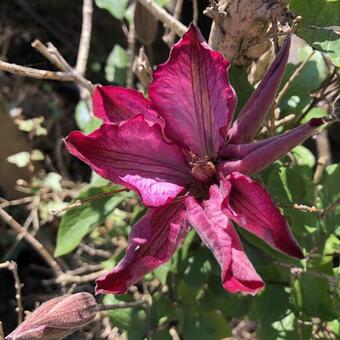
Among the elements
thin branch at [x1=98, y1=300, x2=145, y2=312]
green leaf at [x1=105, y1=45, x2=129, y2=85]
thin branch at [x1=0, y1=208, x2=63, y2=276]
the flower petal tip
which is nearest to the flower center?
the flower petal tip

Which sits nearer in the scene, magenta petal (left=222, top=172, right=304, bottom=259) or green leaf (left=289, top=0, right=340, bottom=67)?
magenta petal (left=222, top=172, right=304, bottom=259)

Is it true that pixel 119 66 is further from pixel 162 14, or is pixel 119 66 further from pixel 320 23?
pixel 320 23

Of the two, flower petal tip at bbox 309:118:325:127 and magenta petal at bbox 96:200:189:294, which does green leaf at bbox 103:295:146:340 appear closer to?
magenta petal at bbox 96:200:189:294

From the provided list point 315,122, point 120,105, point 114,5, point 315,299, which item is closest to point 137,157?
point 120,105

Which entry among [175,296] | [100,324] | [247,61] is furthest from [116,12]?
[100,324]

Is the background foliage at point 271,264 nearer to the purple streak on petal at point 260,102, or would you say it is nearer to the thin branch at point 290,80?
the thin branch at point 290,80

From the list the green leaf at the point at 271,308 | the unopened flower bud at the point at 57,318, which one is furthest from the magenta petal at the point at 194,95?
the green leaf at the point at 271,308
